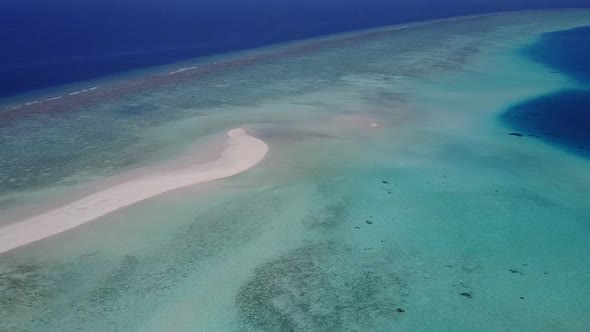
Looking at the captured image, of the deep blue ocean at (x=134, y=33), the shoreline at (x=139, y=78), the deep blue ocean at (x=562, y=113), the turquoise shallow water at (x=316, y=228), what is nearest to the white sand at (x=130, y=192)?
the turquoise shallow water at (x=316, y=228)

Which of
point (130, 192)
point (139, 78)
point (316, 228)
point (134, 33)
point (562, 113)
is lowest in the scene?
point (562, 113)

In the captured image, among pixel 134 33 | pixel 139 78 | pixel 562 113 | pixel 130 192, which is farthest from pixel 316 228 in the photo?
pixel 134 33

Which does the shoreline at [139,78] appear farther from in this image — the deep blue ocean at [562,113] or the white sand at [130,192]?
the deep blue ocean at [562,113]

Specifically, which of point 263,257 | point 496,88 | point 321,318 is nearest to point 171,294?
point 263,257

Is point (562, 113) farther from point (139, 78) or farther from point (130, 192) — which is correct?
point (139, 78)

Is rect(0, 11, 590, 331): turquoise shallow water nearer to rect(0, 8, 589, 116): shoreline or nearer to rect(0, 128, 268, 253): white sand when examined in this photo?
rect(0, 128, 268, 253): white sand
